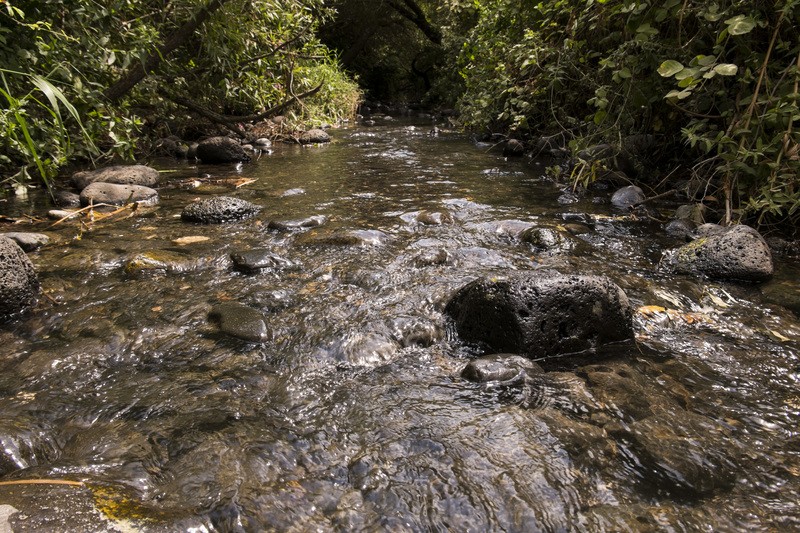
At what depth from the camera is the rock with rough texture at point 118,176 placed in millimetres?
5766

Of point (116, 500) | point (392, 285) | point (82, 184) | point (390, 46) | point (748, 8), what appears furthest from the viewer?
point (390, 46)

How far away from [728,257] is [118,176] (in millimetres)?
6009

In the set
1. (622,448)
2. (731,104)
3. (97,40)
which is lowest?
(622,448)

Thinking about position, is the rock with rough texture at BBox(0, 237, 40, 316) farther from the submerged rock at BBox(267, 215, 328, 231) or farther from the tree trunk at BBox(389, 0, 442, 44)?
the tree trunk at BBox(389, 0, 442, 44)

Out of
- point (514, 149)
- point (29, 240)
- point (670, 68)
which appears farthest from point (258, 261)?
point (514, 149)

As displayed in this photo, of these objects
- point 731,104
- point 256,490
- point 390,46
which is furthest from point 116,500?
point 390,46

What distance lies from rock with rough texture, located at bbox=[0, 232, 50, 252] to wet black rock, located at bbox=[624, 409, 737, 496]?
4248 millimetres

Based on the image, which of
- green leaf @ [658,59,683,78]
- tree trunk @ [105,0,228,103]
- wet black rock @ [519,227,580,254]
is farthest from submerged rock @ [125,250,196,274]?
green leaf @ [658,59,683,78]

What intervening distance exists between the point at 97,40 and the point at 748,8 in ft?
18.6

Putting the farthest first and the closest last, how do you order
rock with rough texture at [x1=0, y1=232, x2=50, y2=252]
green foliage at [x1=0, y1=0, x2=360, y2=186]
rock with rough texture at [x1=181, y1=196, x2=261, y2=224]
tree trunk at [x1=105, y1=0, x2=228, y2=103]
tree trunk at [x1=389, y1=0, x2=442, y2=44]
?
1. tree trunk at [x1=389, y1=0, x2=442, y2=44]
2. tree trunk at [x1=105, y1=0, x2=228, y2=103]
3. rock with rough texture at [x1=181, y1=196, x2=261, y2=224]
4. green foliage at [x1=0, y1=0, x2=360, y2=186]
5. rock with rough texture at [x1=0, y1=232, x2=50, y2=252]

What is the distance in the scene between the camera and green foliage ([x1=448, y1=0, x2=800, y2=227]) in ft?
11.8

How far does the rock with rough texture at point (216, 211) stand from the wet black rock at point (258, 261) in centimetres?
109

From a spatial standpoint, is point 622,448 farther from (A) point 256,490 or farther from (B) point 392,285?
(B) point 392,285

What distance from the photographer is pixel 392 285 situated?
11.3ft
